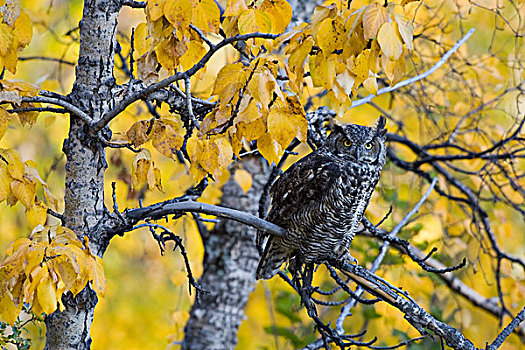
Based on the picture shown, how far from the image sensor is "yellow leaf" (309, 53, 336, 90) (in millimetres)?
1506

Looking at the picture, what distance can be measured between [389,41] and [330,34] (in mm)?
164

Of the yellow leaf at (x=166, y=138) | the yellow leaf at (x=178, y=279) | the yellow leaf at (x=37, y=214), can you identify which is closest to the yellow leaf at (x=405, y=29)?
the yellow leaf at (x=166, y=138)

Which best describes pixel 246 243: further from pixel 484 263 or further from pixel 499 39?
pixel 499 39

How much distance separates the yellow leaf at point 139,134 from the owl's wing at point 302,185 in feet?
2.72

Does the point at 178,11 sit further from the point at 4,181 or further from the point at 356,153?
the point at 356,153

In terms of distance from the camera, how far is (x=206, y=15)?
158 centimetres

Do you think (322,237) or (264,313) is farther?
(264,313)

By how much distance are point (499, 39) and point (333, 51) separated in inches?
177

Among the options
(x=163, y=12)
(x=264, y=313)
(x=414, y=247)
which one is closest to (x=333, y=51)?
(x=163, y=12)

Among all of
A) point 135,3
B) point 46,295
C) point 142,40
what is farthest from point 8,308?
point 135,3

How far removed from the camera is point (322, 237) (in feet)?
7.94

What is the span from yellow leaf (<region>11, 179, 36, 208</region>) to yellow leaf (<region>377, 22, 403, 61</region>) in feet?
3.29

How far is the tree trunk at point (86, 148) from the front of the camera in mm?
1868

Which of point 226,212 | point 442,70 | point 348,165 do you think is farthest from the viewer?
point 442,70
